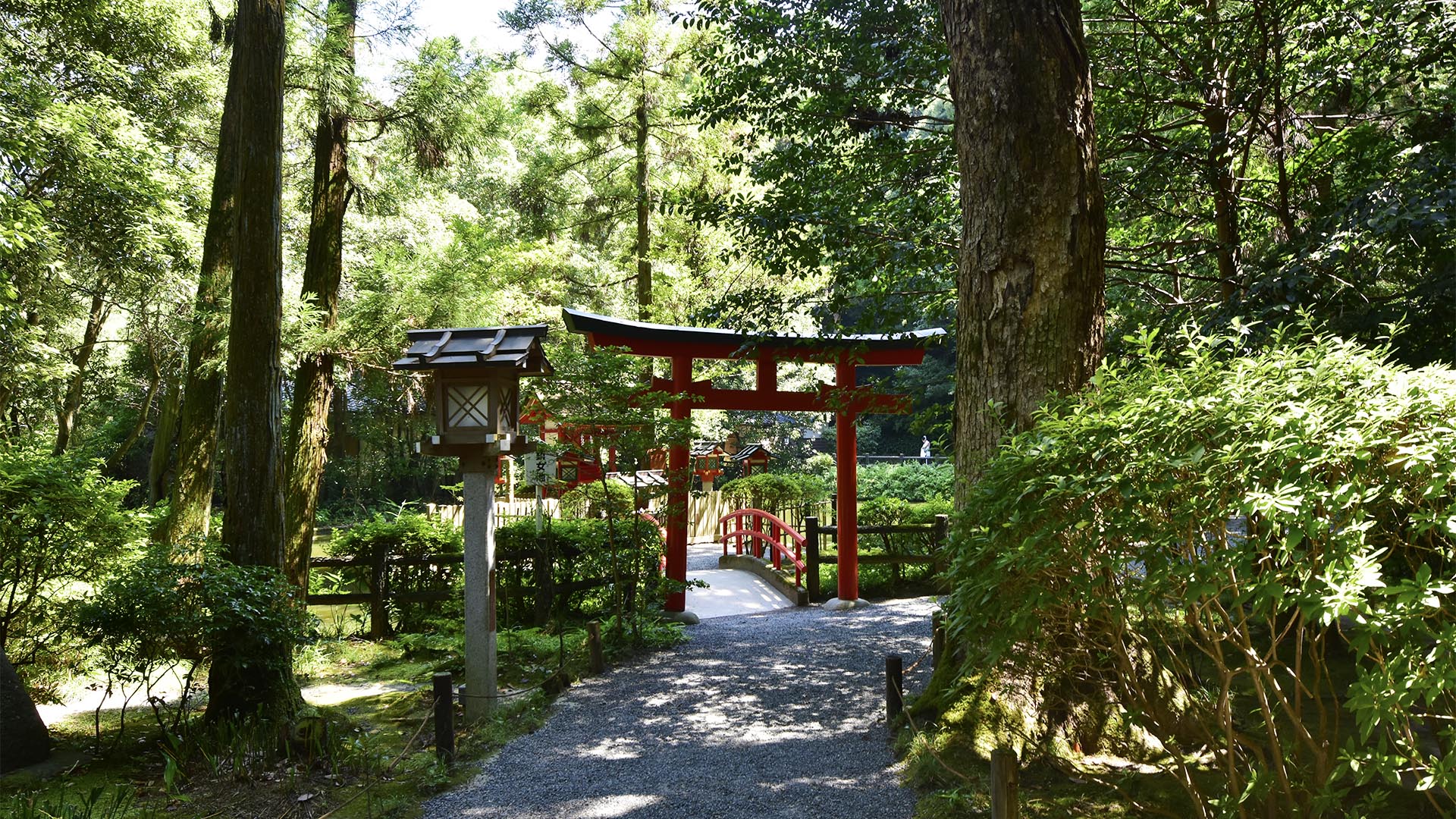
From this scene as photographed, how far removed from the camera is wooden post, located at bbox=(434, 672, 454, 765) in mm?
4883

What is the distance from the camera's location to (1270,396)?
7.24 feet

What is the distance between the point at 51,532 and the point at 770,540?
7837 mm

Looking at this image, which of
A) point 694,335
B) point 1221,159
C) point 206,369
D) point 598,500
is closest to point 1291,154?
point 1221,159

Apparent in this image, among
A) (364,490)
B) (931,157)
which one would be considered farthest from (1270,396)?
(364,490)

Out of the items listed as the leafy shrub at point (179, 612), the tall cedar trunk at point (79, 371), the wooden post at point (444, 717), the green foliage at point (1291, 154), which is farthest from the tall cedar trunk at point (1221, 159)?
the tall cedar trunk at point (79, 371)

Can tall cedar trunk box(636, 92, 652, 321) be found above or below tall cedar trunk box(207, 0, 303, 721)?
above

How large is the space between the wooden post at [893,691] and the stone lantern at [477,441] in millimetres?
2558

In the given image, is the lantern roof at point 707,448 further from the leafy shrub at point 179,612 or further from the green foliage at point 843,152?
the leafy shrub at point 179,612

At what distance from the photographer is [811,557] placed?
33.4 feet

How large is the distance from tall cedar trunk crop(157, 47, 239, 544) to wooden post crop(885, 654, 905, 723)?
6.37 m

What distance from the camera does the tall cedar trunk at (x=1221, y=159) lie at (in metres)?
5.67

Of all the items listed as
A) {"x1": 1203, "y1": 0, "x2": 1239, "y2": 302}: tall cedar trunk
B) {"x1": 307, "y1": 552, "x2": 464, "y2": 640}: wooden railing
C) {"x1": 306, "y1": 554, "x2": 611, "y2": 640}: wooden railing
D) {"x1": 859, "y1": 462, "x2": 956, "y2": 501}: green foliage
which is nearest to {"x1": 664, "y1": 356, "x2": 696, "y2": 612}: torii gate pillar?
{"x1": 306, "y1": 554, "x2": 611, "y2": 640}: wooden railing

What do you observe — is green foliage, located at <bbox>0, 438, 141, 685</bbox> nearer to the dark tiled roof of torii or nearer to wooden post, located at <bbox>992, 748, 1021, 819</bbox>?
the dark tiled roof of torii

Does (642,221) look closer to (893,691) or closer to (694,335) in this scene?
(694,335)
